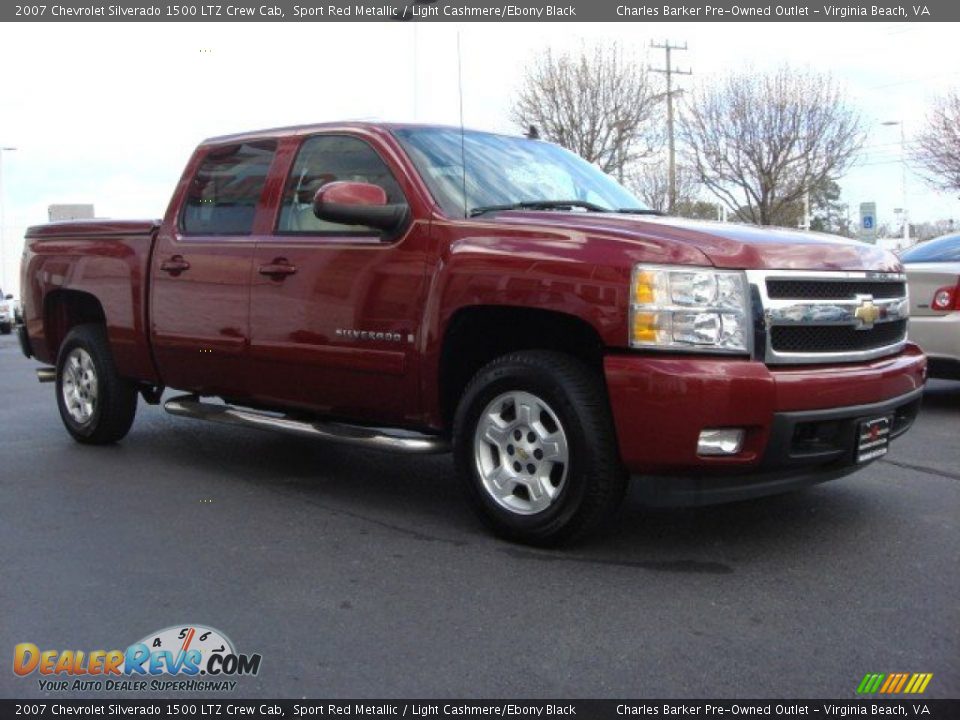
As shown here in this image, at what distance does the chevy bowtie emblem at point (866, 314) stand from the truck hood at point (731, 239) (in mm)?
161

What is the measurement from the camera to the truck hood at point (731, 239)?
3979 millimetres

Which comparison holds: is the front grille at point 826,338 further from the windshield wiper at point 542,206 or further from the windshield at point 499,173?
the windshield at point 499,173

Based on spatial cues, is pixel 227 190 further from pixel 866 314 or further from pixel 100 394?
pixel 866 314

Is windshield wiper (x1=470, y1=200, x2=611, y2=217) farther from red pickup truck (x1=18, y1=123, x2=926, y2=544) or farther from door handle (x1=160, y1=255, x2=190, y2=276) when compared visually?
door handle (x1=160, y1=255, x2=190, y2=276)

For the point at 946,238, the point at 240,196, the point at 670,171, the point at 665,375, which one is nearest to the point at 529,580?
the point at 665,375

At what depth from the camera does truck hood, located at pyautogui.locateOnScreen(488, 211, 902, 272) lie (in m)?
3.98

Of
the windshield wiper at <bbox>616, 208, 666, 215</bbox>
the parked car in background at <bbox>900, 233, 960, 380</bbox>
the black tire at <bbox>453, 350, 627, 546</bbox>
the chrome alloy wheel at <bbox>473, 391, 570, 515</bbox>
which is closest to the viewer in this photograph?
the black tire at <bbox>453, 350, 627, 546</bbox>

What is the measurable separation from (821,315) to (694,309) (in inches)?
22.9

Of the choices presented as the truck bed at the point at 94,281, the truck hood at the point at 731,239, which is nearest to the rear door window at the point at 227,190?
the truck bed at the point at 94,281

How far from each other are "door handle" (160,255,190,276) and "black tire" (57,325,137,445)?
1.01m

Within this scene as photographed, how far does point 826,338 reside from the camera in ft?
13.7

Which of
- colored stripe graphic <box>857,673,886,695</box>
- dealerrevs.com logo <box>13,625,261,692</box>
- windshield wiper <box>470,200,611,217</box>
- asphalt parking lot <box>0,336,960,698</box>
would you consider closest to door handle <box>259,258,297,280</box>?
windshield wiper <box>470,200,611,217</box>
